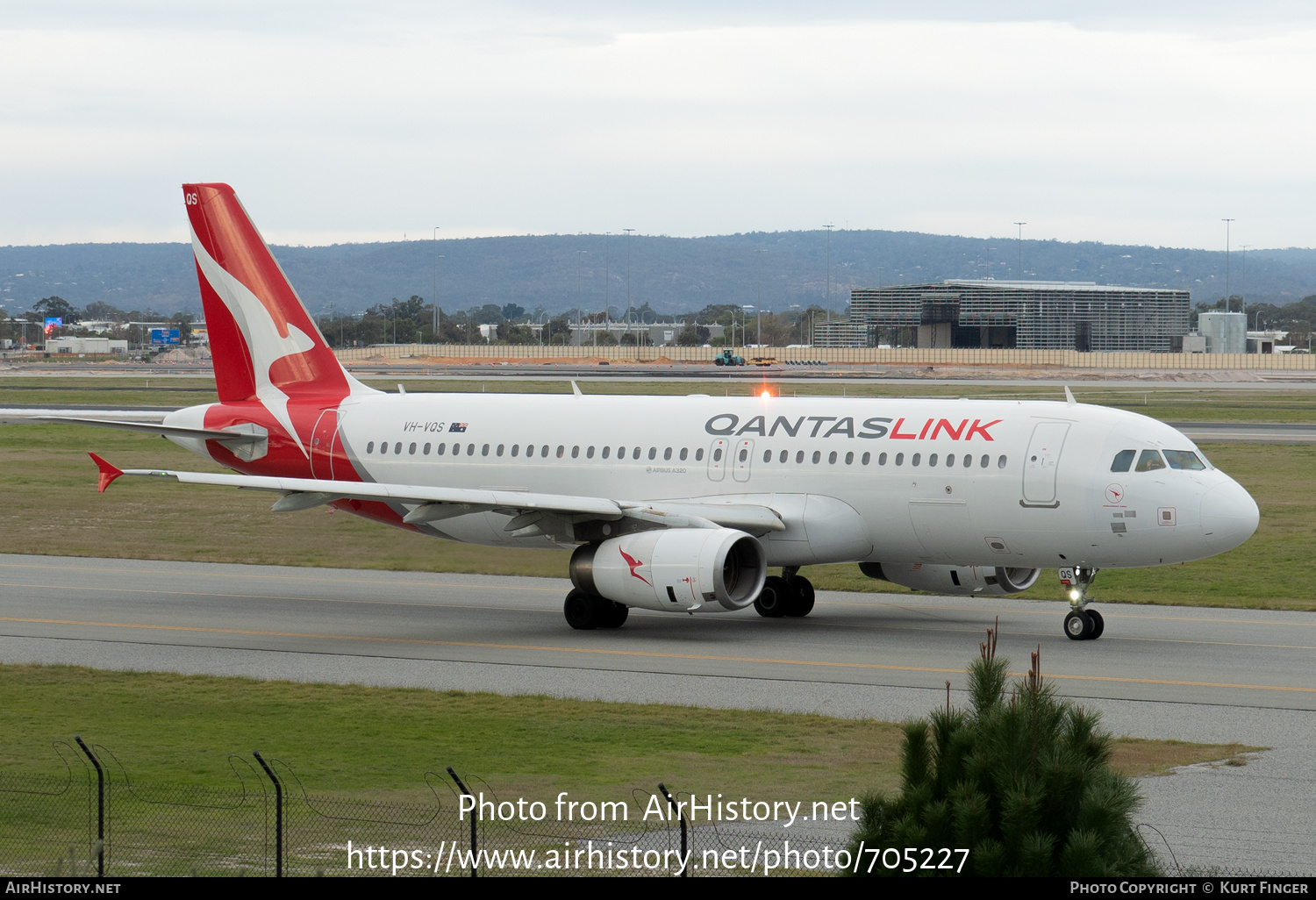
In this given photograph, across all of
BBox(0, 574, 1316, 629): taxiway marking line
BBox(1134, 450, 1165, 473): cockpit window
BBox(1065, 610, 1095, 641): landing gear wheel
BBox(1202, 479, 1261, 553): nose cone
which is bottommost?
BBox(0, 574, 1316, 629): taxiway marking line

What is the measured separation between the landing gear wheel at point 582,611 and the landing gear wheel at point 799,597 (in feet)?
14.0

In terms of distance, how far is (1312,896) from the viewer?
10.7 meters

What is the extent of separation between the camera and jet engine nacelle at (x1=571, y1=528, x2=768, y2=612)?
27.9 meters

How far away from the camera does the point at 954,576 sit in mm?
31641

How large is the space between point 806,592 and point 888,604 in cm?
262

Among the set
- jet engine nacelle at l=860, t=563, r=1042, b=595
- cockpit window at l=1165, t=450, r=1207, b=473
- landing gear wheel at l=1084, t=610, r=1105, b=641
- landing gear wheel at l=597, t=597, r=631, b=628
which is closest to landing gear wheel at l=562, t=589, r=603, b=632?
landing gear wheel at l=597, t=597, r=631, b=628

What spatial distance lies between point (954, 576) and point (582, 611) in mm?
7447

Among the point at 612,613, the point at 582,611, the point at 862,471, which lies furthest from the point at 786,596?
the point at 582,611

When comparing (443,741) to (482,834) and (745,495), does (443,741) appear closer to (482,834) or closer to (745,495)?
(482,834)

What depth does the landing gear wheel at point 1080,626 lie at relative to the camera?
28.9 metres

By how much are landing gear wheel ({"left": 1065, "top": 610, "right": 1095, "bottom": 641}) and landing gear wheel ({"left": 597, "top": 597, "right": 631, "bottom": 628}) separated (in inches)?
326

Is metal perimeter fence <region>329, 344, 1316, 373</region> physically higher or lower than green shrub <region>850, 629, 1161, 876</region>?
higher

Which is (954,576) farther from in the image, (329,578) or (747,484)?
(329,578)

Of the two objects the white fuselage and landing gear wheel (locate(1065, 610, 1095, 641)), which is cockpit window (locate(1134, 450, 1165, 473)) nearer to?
the white fuselage
